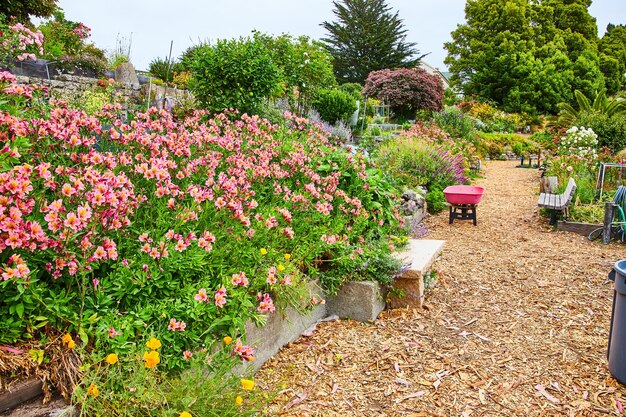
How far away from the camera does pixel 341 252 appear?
→ 324 cm

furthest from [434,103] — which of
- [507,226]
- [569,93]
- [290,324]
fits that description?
[290,324]

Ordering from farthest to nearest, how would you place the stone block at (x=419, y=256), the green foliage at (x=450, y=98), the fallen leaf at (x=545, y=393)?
1. the green foliage at (x=450, y=98)
2. the stone block at (x=419, y=256)
3. the fallen leaf at (x=545, y=393)

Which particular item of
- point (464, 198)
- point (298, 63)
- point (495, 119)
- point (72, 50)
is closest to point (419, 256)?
point (464, 198)

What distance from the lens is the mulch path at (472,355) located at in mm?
2404

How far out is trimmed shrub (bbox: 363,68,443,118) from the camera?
20922 mm

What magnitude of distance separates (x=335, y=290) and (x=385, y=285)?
485 mm

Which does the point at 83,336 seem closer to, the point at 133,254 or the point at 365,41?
the point at 133,254

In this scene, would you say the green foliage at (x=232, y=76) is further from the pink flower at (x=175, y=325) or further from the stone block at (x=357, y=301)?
the pink flower at (x=175, y=325)

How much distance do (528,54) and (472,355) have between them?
1147 inches

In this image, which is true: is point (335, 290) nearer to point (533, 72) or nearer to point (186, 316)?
point (186, 316)

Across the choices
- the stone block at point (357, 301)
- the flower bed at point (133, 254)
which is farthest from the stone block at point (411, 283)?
the flower bed at point (133, 254)

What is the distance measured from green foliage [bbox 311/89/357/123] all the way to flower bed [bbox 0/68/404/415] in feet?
32.9

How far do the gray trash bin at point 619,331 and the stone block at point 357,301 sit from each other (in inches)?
56.2

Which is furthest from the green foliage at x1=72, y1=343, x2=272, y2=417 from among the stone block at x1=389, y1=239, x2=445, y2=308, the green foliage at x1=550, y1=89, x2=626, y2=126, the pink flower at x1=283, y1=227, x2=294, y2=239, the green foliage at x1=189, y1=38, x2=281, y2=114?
the green foliage at x1=550, y1=89, x2=626, y2=126
